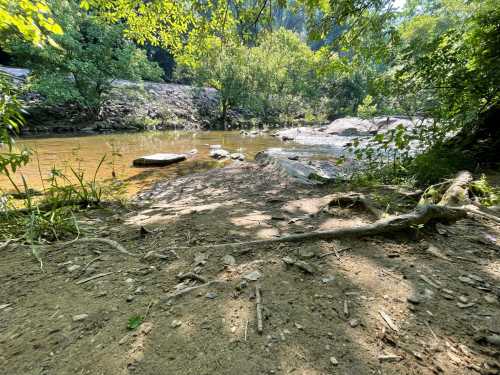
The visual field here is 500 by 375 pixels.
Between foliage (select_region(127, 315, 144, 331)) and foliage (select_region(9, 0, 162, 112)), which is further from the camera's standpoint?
foliage (select_region(9, 0, 162, 112))

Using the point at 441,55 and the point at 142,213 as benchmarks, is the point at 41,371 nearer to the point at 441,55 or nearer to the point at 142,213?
the point at 142,213

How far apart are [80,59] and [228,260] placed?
22188 millimetres

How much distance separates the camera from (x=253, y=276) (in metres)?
1.98

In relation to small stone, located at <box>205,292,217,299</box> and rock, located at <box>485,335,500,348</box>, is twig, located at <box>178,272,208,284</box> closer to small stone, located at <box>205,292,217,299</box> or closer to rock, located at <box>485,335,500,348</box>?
small stone, located at <box>205,292,217,299</box>

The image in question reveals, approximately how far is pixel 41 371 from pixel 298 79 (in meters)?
44.3

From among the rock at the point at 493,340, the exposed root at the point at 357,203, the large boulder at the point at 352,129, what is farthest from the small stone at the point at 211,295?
the large boulder at the point at 352,129

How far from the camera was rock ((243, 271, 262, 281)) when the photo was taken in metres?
1.96

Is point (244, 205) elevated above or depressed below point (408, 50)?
below

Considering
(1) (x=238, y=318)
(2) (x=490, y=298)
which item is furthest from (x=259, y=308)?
(2) (x=490, y=298)

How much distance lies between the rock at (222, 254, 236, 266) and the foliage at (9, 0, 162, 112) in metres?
19.2

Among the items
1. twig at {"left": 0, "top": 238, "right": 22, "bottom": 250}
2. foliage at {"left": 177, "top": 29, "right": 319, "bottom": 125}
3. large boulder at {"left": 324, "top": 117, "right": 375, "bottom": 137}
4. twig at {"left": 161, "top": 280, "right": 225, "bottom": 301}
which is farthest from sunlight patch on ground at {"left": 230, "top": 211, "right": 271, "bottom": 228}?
foliage at {"left": 177, "top": 29, "right": 319, "bottom": 125}

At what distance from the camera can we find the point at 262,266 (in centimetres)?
213

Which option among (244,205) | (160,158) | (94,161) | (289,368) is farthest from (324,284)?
(94,161)

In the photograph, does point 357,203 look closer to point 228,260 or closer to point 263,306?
point 228,260
